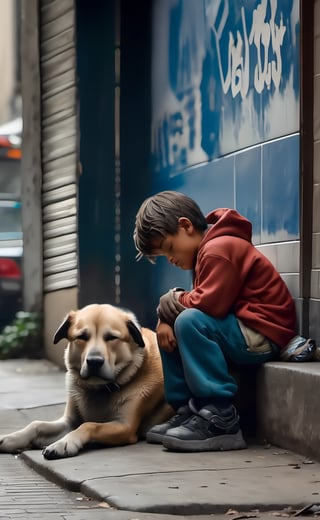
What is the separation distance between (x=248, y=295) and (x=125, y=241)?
3.45m

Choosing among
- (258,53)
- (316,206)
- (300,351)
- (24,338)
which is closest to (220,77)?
(258,53)

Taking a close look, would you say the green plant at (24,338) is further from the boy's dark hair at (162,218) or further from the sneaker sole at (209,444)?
the sneaker sole at (209,444)

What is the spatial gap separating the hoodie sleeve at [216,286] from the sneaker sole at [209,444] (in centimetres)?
55

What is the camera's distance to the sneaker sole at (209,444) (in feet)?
16.8

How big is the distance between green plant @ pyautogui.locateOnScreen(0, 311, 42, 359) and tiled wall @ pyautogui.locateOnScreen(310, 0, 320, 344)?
4.38m

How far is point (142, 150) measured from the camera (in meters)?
8.59

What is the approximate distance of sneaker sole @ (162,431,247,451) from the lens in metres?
5.12

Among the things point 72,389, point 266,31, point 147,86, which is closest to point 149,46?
point 147,86

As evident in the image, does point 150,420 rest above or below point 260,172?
below

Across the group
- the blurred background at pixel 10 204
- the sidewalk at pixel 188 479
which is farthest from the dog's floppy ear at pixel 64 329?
the blurred background at pixel 10 204

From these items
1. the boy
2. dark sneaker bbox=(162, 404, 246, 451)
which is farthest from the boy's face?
dark sneaker bbox=(162, 404, 246, 451)

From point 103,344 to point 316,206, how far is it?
1199mm

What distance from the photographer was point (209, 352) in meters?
5.20

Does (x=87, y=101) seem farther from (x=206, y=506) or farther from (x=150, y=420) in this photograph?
(x=206, y=506)
